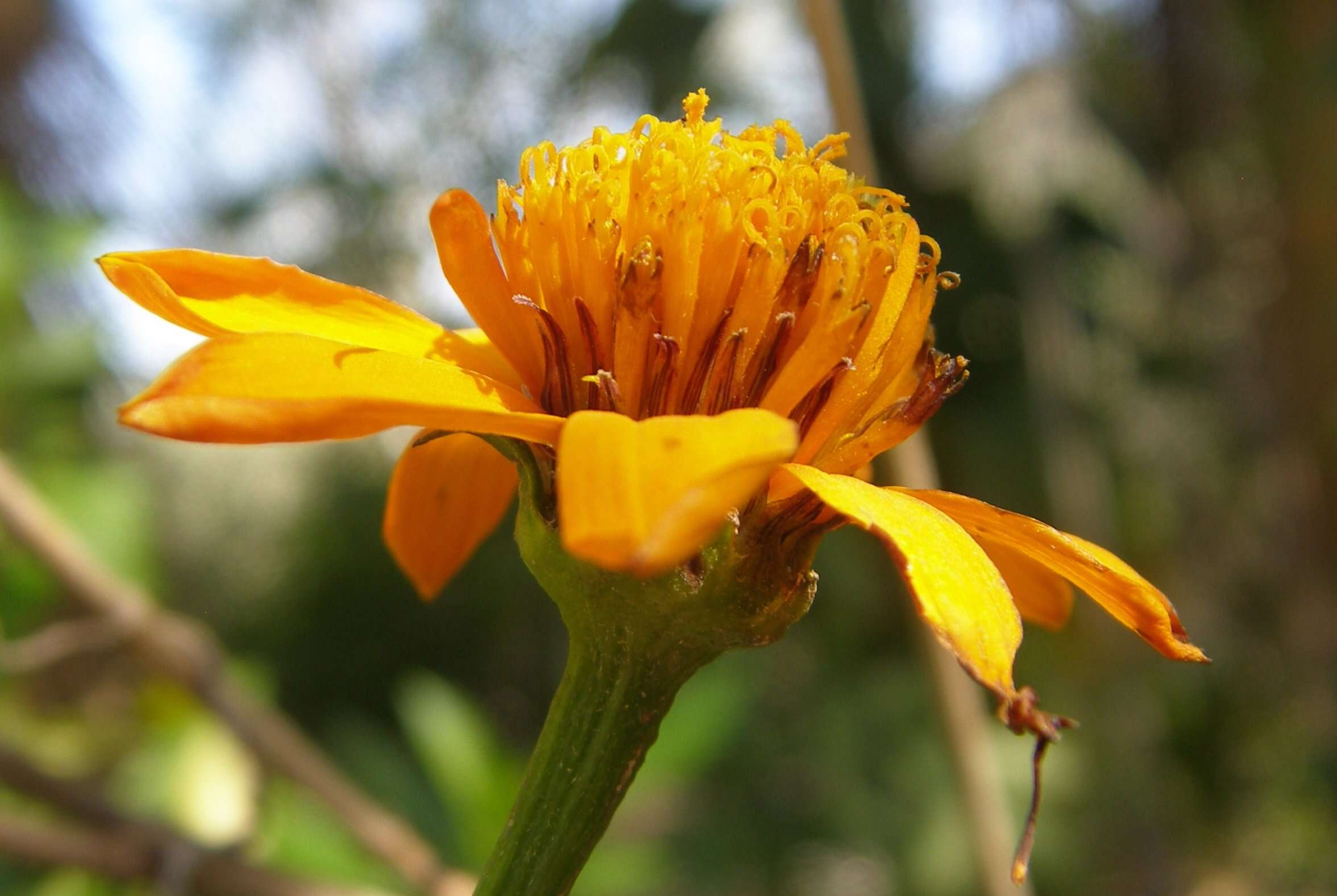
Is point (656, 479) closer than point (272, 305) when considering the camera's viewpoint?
Yes

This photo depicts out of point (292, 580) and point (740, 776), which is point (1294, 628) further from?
point (292, 580)

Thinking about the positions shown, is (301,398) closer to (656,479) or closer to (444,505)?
(656,479)

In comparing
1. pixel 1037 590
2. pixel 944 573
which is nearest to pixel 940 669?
pixel 1037 590

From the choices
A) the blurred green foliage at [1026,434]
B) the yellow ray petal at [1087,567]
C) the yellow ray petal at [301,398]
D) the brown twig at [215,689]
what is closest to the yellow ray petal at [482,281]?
the yellow ray petal at [301,398]

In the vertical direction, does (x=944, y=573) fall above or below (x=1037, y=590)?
above

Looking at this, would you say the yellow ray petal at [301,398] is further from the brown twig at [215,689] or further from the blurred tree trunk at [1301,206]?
the blurred tree trunk at [1301,206]

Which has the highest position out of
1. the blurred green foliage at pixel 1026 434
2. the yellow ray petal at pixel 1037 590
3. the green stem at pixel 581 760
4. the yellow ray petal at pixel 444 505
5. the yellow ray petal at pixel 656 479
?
the yellow ray petal at pixel 656 479
